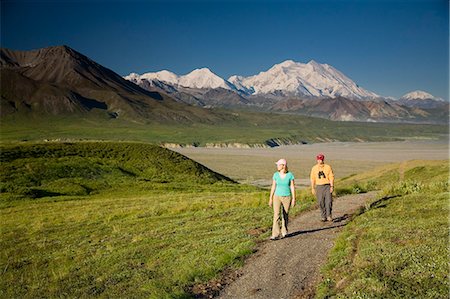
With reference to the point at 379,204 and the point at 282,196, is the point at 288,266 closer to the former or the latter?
the point at 282,196

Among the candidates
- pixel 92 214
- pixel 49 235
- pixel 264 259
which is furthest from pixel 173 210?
pixel 264 259

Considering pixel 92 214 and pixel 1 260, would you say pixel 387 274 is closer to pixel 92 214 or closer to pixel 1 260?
pixel 1 260

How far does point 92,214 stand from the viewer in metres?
32.4

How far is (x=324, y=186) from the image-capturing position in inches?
780

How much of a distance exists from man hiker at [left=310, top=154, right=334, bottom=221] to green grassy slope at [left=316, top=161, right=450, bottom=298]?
1.51 metres

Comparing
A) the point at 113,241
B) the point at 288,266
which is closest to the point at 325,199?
the point at 288,266

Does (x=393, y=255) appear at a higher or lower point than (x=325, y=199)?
lower

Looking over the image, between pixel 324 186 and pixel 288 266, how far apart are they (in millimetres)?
7268

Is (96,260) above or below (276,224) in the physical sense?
below

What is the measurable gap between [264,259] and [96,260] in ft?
26.7

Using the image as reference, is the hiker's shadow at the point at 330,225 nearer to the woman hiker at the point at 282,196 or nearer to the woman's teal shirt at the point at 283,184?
the woman hiker at the point at 282,196

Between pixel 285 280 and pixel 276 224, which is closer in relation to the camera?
pixel 285 280

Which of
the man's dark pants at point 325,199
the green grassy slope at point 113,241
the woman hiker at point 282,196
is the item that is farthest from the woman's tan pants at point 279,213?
the man's dark pants at point 325,199

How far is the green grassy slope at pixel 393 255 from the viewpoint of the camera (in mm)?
10375
